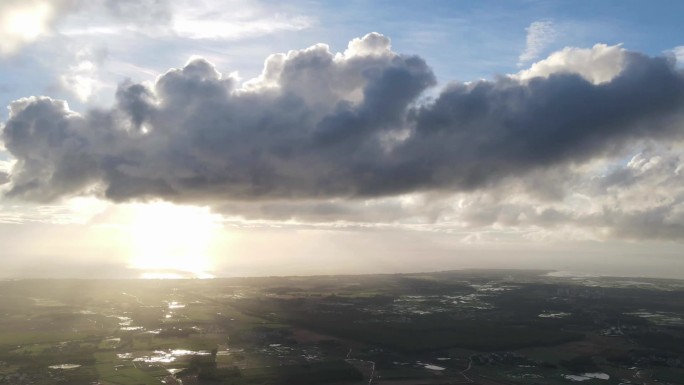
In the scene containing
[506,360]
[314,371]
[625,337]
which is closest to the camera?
[314,371]

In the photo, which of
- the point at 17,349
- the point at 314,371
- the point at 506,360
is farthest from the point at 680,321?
the point at 17,349

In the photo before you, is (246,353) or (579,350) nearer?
(246,353)

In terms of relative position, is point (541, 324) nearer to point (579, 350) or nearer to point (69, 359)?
point (579, 350)

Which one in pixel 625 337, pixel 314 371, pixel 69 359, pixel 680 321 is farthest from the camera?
pixel 680 321

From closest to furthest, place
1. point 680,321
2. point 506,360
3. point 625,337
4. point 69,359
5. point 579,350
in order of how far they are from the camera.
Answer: point 69,359
point 506,360
point 579,350
point 625,337
point 680,321

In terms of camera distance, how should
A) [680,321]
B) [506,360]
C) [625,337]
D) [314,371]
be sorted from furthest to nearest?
[680,321] → [625,337] → [506,360] → [314,371]

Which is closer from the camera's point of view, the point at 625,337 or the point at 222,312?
the point at 625,337

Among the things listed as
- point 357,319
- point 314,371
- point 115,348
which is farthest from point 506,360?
point 115,348

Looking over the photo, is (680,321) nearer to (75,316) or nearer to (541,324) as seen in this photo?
(541,324)
